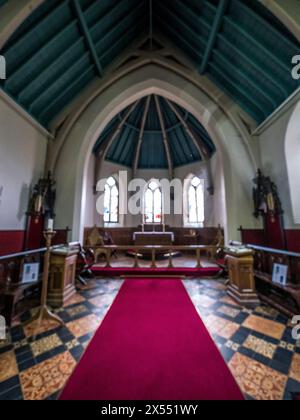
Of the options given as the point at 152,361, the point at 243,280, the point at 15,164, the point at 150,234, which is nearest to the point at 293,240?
the point at 243,280

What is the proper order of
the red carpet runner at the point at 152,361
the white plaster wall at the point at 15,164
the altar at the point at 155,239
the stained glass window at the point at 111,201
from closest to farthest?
the red carpet runner at the point at 152,361 < the white plaster wall at the point at 15,164 < the altar at the point at 155,239 < the stained glass window at the point at 111,201

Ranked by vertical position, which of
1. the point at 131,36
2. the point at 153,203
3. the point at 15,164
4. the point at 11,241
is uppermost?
the point at 131,36

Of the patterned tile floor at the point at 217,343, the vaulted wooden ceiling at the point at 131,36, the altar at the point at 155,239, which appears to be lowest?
the patterned tile floor at the point at 217,343

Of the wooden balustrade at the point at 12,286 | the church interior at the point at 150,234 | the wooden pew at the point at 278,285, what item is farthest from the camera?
the wooden pew at the point at 278,285

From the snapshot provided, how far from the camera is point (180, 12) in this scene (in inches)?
199

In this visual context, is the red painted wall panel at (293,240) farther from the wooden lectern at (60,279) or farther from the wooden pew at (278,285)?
the wooden lectern at (60,279)

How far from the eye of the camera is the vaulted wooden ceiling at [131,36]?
384 cm

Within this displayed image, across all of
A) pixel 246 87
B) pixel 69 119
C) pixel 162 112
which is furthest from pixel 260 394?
pixel 162 112

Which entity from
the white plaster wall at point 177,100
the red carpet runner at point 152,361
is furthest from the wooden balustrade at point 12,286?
the white plaster wall at point 177,100

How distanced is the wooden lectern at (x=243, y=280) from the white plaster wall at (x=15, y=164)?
5678mm

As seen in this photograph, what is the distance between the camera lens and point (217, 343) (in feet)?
6.84

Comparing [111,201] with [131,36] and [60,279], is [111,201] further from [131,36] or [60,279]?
[131,36]

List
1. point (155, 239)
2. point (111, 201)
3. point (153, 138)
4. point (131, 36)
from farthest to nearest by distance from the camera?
point (153, 138) → point (111, 201) → point (155, 239) → point (131, 36)

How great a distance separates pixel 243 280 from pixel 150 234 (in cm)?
450
